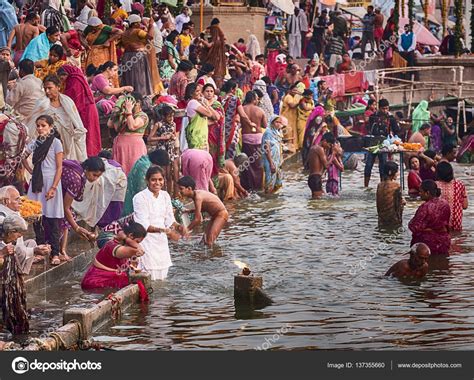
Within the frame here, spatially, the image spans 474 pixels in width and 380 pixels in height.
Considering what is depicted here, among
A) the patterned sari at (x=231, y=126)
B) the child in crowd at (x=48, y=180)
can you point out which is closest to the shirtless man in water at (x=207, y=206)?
the child in crowd at (x=48, y=180)

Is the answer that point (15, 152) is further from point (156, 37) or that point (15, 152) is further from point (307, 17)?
point (307, 17)

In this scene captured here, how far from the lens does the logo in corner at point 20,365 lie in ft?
36.3

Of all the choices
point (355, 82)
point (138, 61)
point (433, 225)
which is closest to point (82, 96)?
point (138, 61)

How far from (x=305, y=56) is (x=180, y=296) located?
81.6ft

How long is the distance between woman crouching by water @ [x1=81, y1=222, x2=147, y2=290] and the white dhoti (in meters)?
24.4

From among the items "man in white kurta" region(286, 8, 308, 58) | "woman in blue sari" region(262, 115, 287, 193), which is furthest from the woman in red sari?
"man in white kurta" region(286, 8, 308, 58)

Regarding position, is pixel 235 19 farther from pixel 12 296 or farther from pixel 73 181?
pixel 12 296

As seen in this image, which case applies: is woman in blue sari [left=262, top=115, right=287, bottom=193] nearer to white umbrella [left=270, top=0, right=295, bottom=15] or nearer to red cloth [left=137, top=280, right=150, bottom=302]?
red cloth [left=137, top=280, right=150, bottom=302]

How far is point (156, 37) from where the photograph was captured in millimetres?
25609

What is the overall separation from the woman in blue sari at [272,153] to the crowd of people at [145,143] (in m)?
0.02

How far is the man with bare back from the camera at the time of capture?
21406 millimetres

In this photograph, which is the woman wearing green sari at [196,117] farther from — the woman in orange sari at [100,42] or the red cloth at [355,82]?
the red cloth at [355,82]

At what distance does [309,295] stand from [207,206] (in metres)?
3.04

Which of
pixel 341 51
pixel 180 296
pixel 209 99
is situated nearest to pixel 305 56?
pixel 341 51
